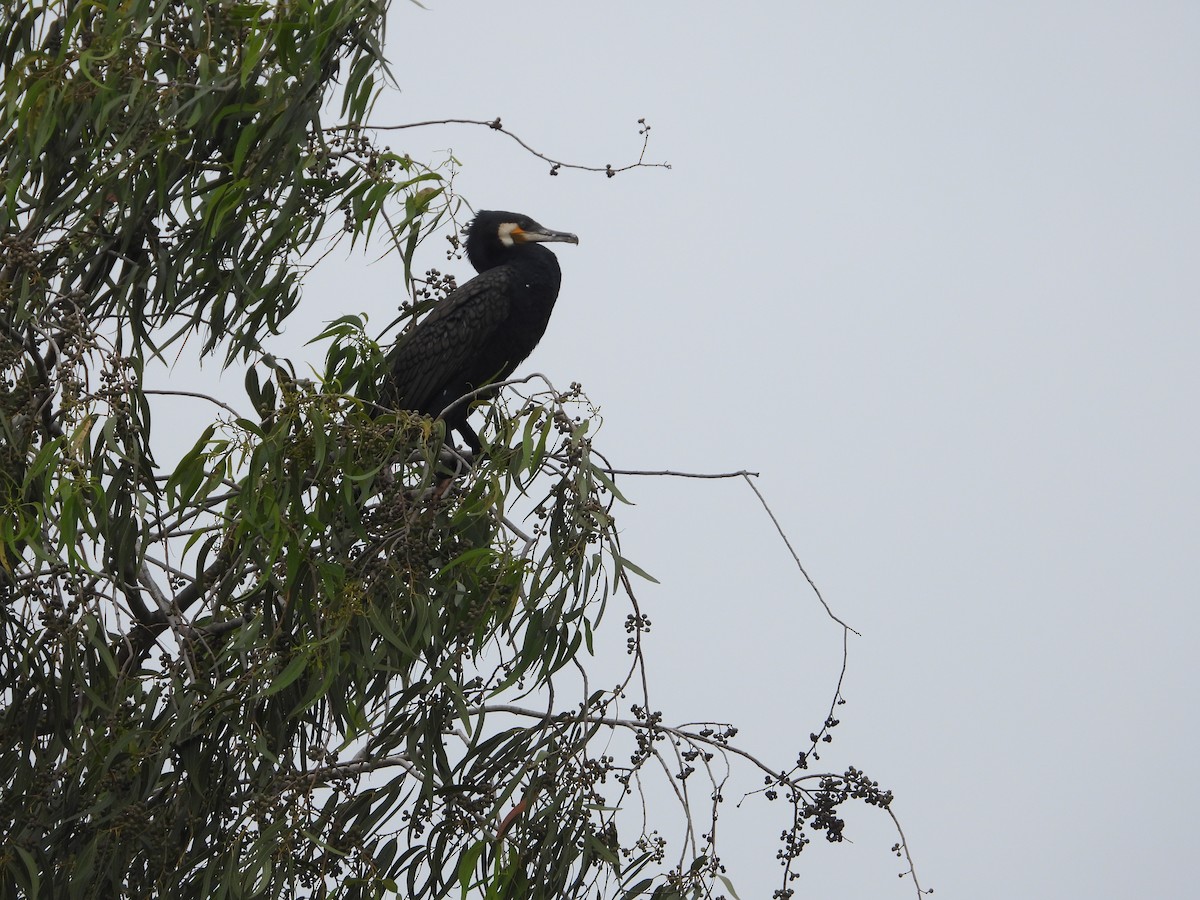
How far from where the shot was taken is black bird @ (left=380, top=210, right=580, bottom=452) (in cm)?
347

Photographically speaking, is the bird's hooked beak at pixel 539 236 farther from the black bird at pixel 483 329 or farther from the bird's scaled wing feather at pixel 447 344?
the bird's scaled wing feather at pixel 447 344

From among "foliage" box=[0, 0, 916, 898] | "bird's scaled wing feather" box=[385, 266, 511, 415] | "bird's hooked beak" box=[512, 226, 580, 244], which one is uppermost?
"bird's hooked beak" box=[512, 226, 580, 244]

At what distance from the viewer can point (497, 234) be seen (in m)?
3.99

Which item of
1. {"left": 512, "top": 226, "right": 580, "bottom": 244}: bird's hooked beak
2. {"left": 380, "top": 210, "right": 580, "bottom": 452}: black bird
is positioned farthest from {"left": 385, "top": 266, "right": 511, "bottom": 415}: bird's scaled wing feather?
{"left": 512, "top": 226, "right": 580, "bottom": 244}: bird's hooked beak

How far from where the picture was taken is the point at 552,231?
3.86 m

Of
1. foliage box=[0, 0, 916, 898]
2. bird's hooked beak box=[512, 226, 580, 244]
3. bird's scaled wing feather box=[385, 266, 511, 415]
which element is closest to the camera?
foliage box=[0, 0, 916, 898]

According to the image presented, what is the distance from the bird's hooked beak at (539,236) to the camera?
3812 millimetres

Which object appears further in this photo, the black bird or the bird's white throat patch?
the bird's white throat patch

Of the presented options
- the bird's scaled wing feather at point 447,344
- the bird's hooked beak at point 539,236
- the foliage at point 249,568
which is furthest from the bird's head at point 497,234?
the foliage at point 249,568

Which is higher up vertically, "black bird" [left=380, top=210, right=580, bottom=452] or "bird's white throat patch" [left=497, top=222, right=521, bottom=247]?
"bird's white throat patch" [left=497, top=222, right=521, bottom=247]

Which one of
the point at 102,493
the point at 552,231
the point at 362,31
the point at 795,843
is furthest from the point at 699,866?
the point at 552,231

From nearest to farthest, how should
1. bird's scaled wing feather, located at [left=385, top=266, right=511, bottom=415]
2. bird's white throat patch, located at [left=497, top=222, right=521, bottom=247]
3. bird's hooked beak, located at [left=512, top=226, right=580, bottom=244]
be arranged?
1. bird's scaled wing feather, located at [left=385, top=266, right=511, bottom=415]
2. bird's hooked beak, located at [left=512, top=226, right=580, bottom=244]
3. bird's white throat patch, located at [left=497, top=222, right=521, bottom=247]

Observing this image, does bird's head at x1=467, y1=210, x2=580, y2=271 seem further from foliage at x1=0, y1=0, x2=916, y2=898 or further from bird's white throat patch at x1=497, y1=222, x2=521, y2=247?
foliage at x1=0, y1=0, x2=916, y2=898

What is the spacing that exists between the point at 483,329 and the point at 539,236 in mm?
439
